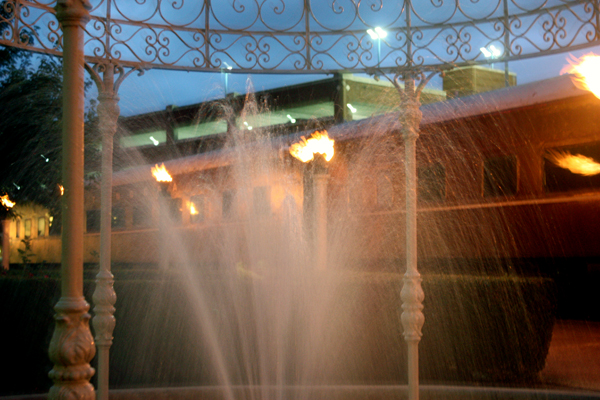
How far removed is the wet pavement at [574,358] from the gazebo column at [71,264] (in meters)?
4.95

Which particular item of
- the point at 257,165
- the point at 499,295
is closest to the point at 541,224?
the point at 499,295

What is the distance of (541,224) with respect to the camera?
801 cm

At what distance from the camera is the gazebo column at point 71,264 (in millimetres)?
2881

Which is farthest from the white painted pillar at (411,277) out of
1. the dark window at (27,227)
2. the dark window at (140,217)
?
the dark window at (27,227)

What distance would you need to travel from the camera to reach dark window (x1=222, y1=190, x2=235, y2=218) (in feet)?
42.5

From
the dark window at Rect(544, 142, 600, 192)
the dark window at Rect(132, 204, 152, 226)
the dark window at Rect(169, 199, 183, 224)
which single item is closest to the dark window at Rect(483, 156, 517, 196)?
the dark window at Rect(544, 142, 600, 192)

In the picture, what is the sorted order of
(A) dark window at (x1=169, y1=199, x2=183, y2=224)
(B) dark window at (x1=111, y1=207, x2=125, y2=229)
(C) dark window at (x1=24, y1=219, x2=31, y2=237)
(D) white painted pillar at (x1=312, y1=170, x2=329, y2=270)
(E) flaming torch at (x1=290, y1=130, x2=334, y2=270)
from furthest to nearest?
(C) dark window at (x1=24, y1=219, x2=31, y2=237) → (B) dark window at (x1=111, y1=207, x2=125, y2=229) → (A) dark window at (x1=169, y1=199, x2=183, y2=224) → (E) flaming torch at (x1=290, y1=130, x2=334, y2=270) → (D) white painted pillar at (x1=312, y1=170, x2=329, y2=270)

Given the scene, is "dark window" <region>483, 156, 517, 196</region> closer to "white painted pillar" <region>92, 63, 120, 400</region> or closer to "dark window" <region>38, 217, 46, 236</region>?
"white painted pillar" <region>92, 63, 120, 400</region>

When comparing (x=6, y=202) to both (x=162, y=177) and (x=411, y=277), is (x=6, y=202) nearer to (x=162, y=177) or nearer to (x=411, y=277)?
(x=162, y=177)

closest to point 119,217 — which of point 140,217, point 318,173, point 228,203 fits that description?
point 140,217

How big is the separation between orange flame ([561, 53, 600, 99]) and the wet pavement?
3.38 metres

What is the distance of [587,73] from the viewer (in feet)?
22.9

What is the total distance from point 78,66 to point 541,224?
7024 millimetres

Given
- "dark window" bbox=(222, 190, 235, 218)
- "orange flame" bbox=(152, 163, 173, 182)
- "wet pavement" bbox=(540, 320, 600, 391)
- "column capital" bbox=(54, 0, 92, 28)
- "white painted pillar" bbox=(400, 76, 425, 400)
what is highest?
"orange flame" bbox=(152, 163, 173, 182)
